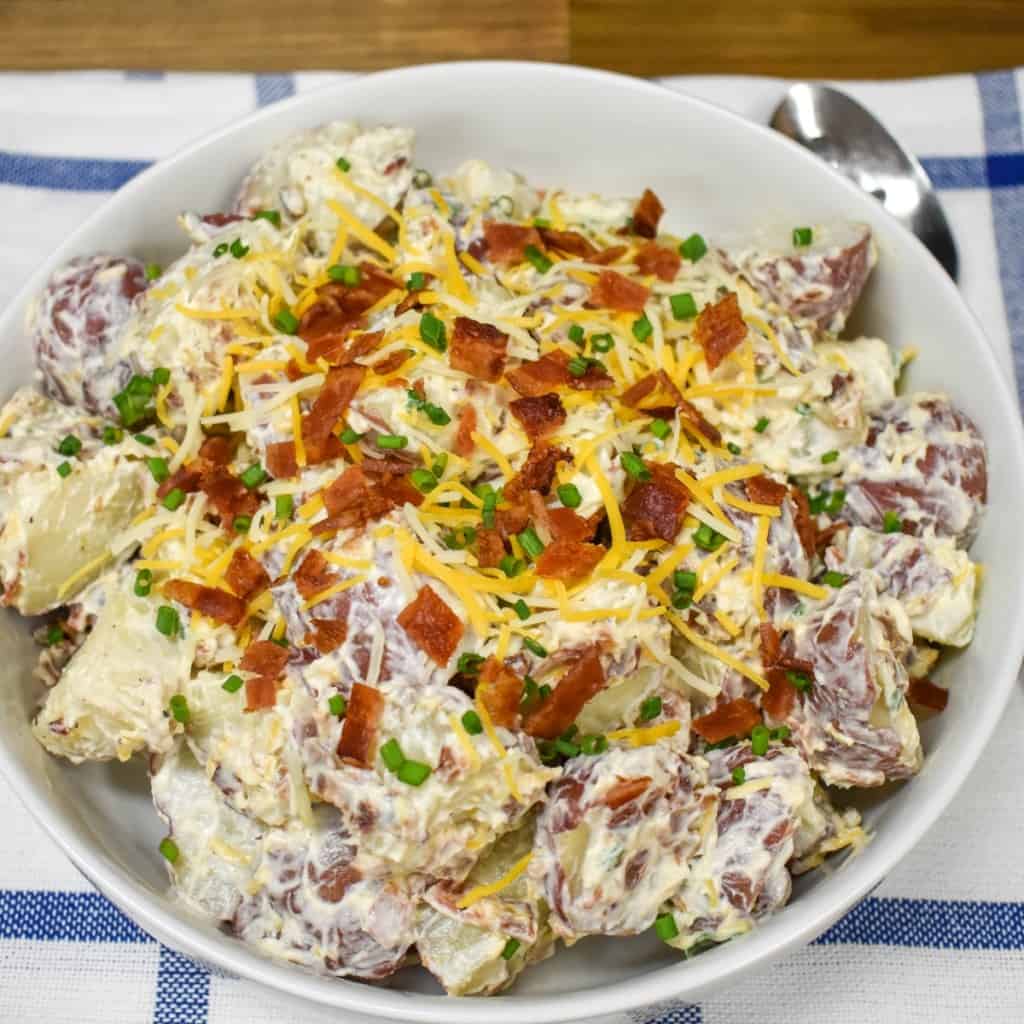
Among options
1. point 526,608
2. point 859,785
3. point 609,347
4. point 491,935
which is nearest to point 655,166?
point 609,347

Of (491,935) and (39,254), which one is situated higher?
(39,254)

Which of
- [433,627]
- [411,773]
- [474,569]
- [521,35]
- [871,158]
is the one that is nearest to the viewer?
[411,773]

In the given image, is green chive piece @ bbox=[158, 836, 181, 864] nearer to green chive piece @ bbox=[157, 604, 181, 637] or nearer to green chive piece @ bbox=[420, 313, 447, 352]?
green chive piece @ bbox=[157, 604, 181, 637]

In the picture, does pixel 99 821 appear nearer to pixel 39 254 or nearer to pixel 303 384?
pixel 303 384

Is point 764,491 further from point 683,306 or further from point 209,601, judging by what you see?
point 209,601

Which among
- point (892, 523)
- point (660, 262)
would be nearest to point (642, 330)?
point (660, 262)

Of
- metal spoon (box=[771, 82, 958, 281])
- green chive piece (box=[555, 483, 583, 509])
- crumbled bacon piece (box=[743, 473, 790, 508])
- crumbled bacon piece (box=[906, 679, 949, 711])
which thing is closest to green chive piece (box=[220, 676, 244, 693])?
green chive piece (box=[555, 483, 583, 509])

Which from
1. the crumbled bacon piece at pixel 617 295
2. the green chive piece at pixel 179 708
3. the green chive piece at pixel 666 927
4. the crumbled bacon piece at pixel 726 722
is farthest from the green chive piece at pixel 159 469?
the green chive piece at pixel 666 927
